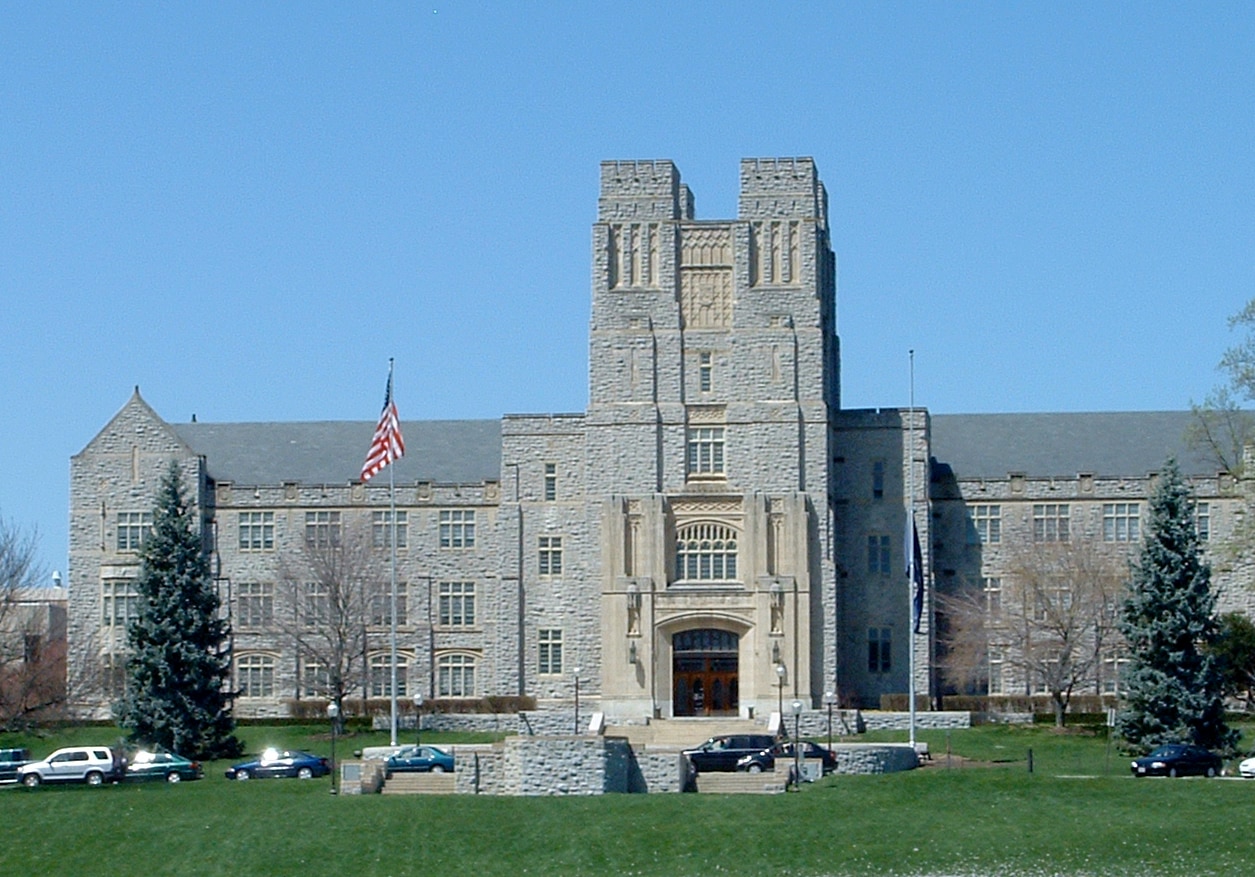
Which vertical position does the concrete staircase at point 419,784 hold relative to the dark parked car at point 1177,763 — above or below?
below

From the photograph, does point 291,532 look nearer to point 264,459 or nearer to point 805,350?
point 264,459

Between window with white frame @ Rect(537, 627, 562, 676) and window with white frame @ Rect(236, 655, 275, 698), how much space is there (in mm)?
9986

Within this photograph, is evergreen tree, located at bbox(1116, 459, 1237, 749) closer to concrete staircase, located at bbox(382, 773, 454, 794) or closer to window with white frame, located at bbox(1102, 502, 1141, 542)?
window with white frame, located at bbox(1102, 502, 1141, 542)

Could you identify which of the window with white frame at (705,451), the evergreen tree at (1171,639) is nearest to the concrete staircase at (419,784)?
the evergreen tree at (1171,639)

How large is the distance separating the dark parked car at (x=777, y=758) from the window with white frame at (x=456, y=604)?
2797cm

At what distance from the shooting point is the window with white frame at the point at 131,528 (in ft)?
287

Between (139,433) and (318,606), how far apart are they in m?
9.24

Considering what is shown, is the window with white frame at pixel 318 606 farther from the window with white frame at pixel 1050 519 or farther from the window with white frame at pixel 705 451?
the window with white frame at pixel 1050 519

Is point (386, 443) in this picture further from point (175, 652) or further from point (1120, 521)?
point (1120, 521)

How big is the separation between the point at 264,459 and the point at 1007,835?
48.1m

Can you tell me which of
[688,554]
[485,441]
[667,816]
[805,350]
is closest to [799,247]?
[805,350]

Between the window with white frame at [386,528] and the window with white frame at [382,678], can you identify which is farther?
the window with white frame at [386,528]

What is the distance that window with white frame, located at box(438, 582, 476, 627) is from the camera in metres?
88.1

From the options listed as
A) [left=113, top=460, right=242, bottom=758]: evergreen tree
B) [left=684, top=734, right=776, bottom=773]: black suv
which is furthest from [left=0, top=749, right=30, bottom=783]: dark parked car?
[left=684, top=734, right=776, bottom=773]: black suv
